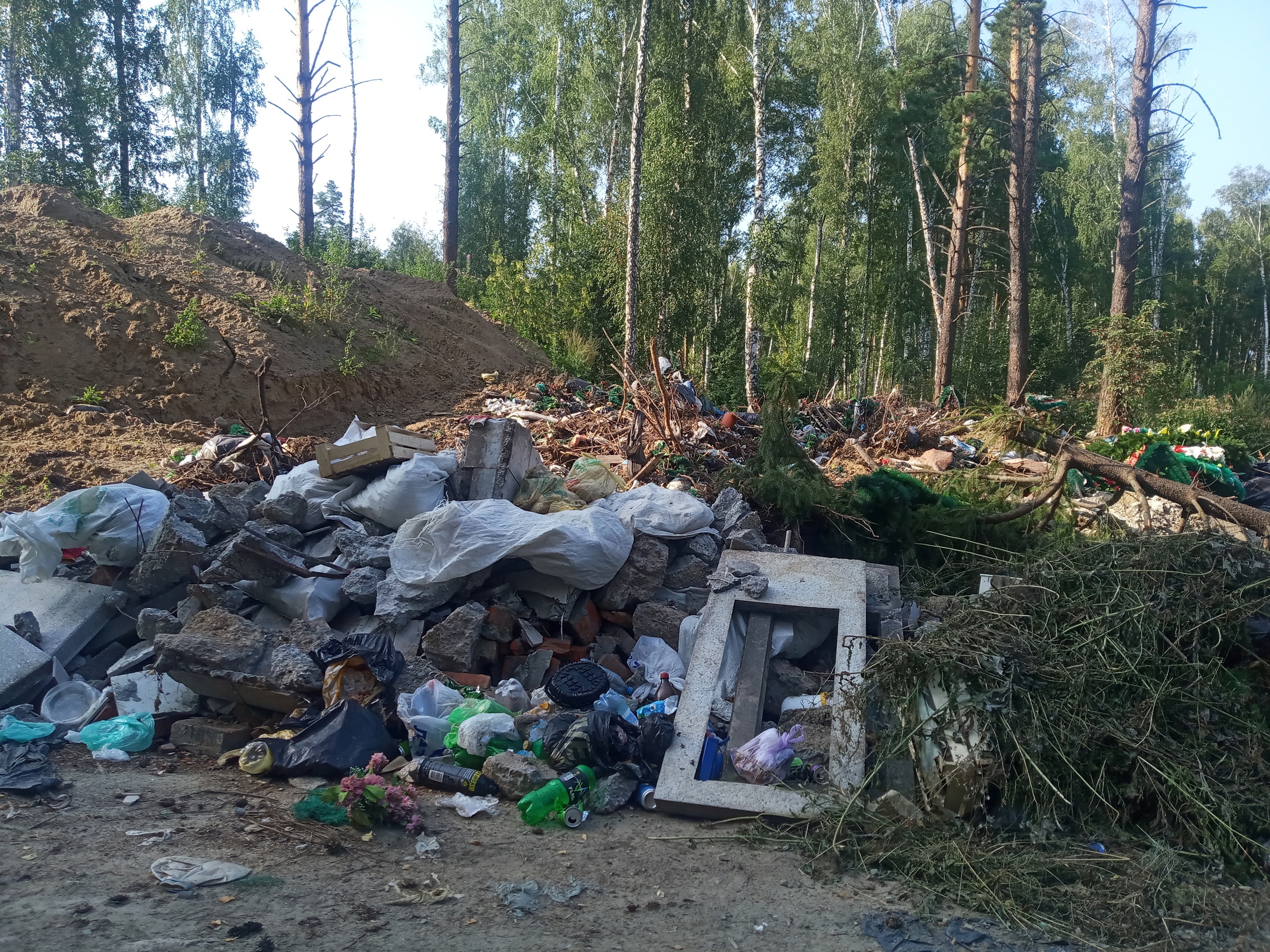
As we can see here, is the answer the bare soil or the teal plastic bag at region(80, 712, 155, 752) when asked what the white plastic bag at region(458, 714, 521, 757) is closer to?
the teal plastic bag at region(80, 712, 155, 752)

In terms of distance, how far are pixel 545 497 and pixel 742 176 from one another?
15440 mm

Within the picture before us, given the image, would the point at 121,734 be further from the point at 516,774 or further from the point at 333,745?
the point at 516,774

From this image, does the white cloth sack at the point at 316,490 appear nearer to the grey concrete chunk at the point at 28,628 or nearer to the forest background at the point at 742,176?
the grey concrete chunk at the point at 28,628

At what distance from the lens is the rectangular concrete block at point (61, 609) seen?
4199mm

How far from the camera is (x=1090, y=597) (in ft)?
11.8

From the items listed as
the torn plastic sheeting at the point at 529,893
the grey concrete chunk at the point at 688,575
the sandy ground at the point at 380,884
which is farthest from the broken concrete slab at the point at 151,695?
the grey concrete chunk at the point at 688,575

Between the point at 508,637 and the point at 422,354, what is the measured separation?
763cm

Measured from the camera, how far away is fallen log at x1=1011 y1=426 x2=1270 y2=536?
4.92 meters

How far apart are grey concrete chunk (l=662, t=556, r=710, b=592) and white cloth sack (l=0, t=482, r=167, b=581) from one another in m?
2.91

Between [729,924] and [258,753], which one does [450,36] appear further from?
[729,924]

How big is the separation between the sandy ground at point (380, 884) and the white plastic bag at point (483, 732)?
1.08 feet

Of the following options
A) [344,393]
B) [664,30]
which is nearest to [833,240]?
[664,30]

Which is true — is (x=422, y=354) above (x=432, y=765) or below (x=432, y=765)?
above

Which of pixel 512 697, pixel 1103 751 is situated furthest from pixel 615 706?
pixel 1103 751
